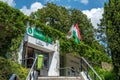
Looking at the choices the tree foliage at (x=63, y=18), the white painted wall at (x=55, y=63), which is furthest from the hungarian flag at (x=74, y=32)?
the tree foliage at (x=63, y=18)

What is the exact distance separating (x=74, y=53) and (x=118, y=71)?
39.5ft

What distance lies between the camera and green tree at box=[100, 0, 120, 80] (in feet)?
51.8

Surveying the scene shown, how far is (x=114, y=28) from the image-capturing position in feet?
53.0

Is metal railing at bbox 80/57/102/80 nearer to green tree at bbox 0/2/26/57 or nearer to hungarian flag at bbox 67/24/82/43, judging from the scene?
green tree at bbox 0/2/26/57

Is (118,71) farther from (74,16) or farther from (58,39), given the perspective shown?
(74,16)

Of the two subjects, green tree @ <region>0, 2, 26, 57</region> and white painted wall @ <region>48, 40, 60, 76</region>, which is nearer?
green tree @ <region>0, 2, 26, 57</region>

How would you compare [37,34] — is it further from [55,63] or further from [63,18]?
[63,18]

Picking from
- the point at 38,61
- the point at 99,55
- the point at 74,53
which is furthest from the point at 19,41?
the point at 99,55

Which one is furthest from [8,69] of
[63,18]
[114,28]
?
[63,18]

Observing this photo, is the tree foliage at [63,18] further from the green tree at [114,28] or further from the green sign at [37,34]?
the green tree at [114,28]

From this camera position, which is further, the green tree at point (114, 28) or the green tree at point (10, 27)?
the green tree at point (10, 27)

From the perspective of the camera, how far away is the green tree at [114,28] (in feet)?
51.8

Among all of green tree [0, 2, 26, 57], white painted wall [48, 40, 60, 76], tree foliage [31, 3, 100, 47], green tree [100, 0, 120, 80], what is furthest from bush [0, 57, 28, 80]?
tree foliage [31, 3, 100, 47]

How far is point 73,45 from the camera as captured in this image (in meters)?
27.1
